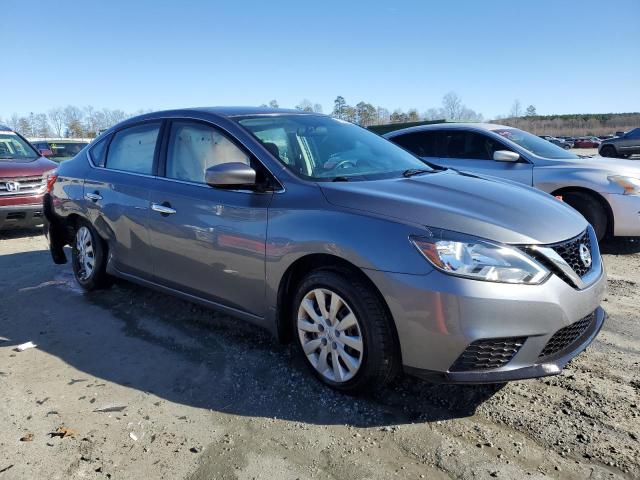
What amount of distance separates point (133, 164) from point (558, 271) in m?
3.43

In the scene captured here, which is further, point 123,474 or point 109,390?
point 109,390

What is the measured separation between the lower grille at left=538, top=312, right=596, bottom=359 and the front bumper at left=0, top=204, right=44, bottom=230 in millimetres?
7909

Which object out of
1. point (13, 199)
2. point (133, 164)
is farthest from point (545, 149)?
point (13, 199)

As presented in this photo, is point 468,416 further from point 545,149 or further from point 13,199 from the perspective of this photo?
point 13,199

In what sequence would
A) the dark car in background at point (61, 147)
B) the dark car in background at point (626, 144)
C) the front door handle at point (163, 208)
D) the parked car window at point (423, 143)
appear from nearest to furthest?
1. the front door handle at point (163, 208)
2. the parked car window at point (423, 143)
3. the dark car in background at point (61, 147)
4. the dark car in background at point (626, 144)

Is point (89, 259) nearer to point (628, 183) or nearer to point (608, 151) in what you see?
point (628, 183)

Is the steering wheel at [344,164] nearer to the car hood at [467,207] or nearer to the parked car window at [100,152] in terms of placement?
the car hood at [467,207]

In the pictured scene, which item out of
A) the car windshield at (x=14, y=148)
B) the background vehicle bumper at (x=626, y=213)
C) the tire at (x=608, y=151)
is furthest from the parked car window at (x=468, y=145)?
the tire at (x=608, y=151)

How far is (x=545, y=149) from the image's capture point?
705 centimetres

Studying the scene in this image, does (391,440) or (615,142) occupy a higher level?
(615,142)

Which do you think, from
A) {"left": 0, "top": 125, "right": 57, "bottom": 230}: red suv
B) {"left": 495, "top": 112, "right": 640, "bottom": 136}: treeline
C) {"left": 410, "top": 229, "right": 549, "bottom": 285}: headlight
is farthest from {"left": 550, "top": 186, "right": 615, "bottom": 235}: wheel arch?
{"left": 495, "top": 112, "right": 640, "bottom": 136}: treeline

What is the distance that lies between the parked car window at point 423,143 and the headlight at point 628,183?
2.31m

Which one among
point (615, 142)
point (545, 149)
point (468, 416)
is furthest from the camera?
point (615, 142)

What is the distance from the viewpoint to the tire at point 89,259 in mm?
4809
